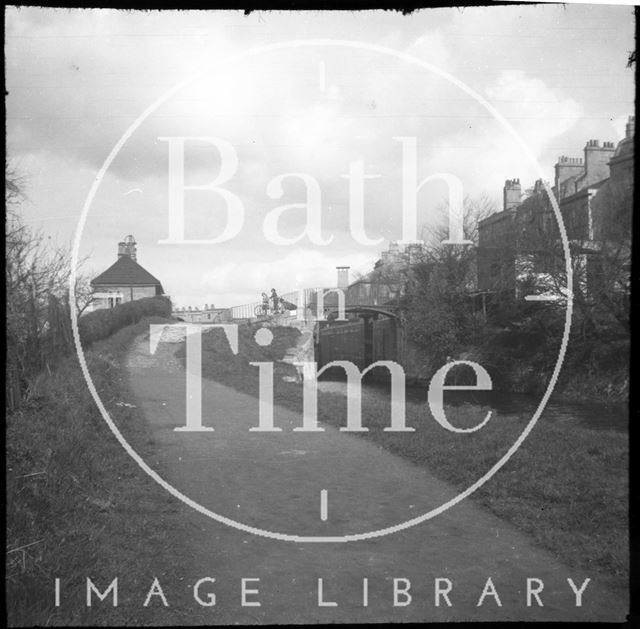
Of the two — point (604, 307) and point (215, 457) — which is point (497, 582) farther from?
point (604, 307)

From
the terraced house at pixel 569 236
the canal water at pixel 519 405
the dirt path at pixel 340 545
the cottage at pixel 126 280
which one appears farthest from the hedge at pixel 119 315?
the terraced house at pixel 569 236

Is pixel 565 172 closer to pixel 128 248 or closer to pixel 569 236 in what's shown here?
pixel 569 236

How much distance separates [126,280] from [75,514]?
5.75 ft

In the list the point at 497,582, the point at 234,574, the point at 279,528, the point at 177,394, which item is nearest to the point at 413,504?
the point at 279,528

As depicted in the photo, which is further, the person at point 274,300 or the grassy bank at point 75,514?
the person at point 274,300

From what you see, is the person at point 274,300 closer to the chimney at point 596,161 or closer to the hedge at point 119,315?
the hedge at point 119,315

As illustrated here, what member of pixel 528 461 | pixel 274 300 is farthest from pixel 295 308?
pixel 528 461

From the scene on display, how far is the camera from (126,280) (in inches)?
188

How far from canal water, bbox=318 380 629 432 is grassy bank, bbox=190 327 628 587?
0.12 m

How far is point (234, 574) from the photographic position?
12.3 feet

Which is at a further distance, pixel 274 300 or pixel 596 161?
pixel 596 161

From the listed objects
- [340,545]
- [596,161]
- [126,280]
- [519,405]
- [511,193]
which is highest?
[596,161]

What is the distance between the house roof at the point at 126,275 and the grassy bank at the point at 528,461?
0.81m

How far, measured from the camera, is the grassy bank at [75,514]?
123 inches
